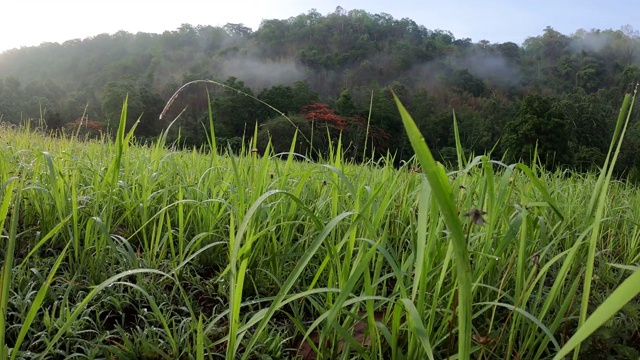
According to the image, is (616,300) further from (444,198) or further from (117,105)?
(117,105)

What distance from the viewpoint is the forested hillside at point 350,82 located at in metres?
18.0

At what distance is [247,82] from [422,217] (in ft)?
133

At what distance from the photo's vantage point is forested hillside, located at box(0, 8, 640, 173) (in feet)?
59.2

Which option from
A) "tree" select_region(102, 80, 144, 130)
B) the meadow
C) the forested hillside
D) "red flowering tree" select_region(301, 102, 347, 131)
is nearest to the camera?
the meadow

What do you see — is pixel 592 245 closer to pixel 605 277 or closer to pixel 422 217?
pixel 422 217

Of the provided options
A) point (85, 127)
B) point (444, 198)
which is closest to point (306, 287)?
point (444, 198)

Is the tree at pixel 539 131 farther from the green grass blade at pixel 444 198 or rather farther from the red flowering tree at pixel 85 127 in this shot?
the green grass blade at pixel 444 198

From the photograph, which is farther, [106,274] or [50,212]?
[50,212]

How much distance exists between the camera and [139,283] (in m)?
0.90

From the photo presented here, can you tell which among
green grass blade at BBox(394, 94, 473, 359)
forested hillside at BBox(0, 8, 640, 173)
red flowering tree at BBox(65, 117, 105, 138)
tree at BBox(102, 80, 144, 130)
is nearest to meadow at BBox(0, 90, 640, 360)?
green grass blade at BBox(394, 94, 473, 359)

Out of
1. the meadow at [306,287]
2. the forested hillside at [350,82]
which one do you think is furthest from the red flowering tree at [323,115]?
the meadow at [306,287]

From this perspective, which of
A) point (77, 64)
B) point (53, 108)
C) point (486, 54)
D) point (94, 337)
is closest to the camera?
point (94, 337)

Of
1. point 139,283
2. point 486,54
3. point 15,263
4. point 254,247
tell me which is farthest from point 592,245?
point 486,54

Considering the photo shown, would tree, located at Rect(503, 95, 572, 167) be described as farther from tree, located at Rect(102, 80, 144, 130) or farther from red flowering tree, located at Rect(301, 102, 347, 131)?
tree, located at Rect(102, 80, 144, 130)
